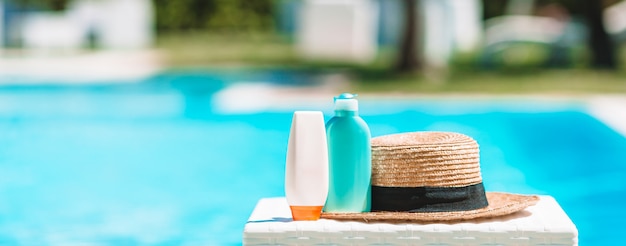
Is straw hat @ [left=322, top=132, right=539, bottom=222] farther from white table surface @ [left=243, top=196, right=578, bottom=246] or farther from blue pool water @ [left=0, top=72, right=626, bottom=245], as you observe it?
blue pool water @ [left=0, top=72, right=626, bottom=245]

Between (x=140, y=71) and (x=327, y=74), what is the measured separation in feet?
10.2

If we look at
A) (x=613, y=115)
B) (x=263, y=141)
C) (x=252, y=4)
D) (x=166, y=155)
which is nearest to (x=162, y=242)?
(x=166, y=155)

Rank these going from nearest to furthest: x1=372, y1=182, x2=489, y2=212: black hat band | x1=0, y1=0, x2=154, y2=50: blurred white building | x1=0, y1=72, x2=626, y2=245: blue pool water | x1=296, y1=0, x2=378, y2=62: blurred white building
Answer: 1. x1=372, y1=182, x2=489, y2=212: black hat band
2. x1=0, y1=72, x2=626, y2=245: blue pool water
3. x1=296, y1=0, x2=378, y2=62: blurred white building
4. x1=0, y1=0, x2=154, y2=50: blurred white building

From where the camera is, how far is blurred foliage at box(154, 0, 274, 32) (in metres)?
30.3

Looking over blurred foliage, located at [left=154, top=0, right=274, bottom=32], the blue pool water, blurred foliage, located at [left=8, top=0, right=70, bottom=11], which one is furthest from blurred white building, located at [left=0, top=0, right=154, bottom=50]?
the blue pool water

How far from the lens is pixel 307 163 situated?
3234mm

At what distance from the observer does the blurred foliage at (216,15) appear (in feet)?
99.5

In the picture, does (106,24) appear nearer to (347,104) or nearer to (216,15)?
(216,15)

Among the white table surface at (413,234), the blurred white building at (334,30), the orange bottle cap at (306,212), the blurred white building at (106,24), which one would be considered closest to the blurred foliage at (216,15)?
the blurred white building at (106,24)

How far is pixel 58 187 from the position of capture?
7.66m

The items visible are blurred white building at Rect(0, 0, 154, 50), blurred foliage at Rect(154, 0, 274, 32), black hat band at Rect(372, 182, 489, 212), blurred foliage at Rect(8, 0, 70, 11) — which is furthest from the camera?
blurred foliage at Rect(154, 0, 274, 32)

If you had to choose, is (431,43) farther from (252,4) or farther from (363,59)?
(252,4)

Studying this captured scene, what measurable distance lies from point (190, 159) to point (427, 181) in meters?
5.81

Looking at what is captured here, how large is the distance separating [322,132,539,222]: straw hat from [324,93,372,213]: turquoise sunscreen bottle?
6 centimetres
